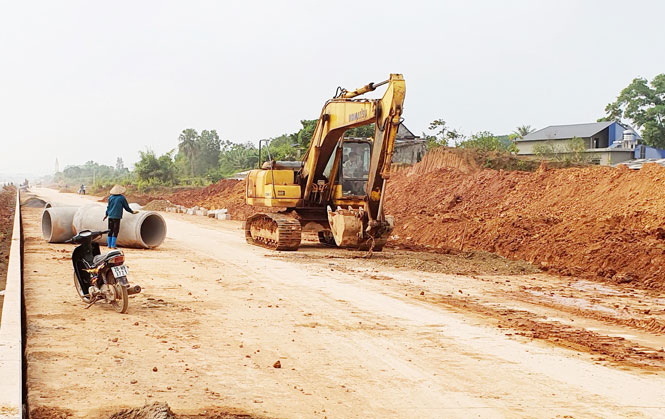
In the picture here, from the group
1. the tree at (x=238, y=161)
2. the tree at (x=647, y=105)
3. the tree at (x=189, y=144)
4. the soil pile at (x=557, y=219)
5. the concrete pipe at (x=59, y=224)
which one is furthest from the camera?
the tree at (x=189, y=144)

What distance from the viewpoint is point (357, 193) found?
18.4 meters

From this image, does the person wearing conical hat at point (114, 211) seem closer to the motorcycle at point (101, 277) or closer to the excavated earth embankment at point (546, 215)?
the motorcycle at point (101, 277)

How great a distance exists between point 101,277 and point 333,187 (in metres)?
9.83

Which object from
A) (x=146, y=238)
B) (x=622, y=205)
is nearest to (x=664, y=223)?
(x=622, y=205)

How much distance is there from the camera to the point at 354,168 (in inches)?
727

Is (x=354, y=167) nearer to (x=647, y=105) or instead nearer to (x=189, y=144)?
(x=647, y=105)

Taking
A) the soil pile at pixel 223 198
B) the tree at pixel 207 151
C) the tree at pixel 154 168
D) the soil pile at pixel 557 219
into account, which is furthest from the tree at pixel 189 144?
the soil pile at pixel 557 219

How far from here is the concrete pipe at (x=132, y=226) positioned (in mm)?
17234

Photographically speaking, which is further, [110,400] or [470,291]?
[470,291]

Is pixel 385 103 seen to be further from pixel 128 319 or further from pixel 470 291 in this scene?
pixel 128 319

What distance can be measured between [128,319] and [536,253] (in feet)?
34.2

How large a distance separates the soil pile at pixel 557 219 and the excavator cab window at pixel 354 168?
10.3 ft

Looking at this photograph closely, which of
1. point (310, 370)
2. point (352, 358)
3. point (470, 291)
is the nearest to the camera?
point (310, 370)

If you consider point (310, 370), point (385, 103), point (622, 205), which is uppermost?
point (385, 103)
